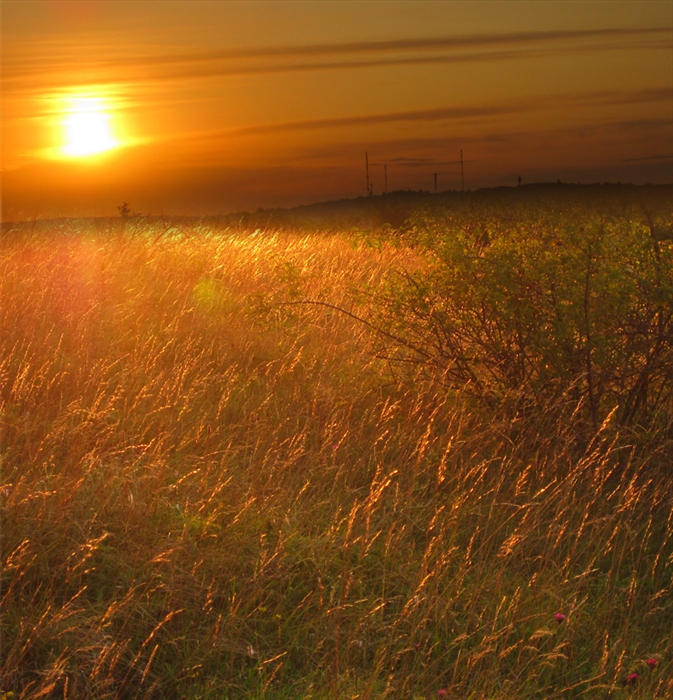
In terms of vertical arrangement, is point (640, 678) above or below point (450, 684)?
below

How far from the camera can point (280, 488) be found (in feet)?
13.4

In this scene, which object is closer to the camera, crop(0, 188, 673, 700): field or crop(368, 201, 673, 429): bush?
crop(0, 188, 673, 700): field

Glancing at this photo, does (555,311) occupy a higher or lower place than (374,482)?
higher

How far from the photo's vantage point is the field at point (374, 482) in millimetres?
2979

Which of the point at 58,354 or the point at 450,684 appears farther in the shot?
the point at 58,354

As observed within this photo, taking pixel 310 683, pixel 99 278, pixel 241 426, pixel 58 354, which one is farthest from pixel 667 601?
pixel 99 278

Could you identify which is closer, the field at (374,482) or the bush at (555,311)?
the field at (374,482)

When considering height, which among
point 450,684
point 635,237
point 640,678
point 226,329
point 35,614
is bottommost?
point 640,678

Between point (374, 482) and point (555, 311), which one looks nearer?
point (374, 482)

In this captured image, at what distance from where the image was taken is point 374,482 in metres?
3.58

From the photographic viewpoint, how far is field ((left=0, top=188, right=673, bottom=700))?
2979 millimetres

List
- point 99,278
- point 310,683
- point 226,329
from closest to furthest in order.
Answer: point 310,683 < point 226,329 < point 99,278

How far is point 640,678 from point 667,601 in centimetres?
68

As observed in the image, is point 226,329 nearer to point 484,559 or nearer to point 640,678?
point 484,559
